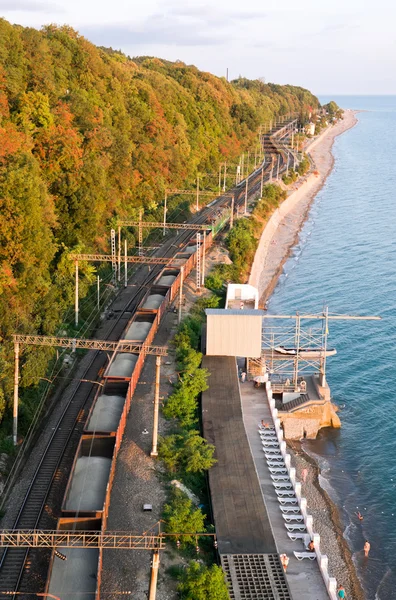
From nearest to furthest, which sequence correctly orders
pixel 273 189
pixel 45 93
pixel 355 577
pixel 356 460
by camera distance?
pixel 355 577 < pixel 356 460 < pixel 45 93 < pixel 273 189

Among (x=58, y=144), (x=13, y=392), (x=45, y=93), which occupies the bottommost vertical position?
(x=13, y=392)

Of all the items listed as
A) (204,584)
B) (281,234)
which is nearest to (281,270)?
(281,234)

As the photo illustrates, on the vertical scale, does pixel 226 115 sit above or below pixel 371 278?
above

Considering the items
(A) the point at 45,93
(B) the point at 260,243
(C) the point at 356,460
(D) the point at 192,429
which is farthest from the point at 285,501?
(B) the point at 260,243

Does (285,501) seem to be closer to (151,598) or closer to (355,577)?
(355,577)

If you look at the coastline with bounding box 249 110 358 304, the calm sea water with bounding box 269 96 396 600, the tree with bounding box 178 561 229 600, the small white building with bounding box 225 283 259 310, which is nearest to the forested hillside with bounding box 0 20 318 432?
the small white building with bounding box 225 283 259 310

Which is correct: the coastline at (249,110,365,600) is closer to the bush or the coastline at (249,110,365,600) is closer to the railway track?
the bush

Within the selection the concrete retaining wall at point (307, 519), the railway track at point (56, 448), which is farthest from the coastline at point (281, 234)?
the concrete retaining wall at point (307, 519)
